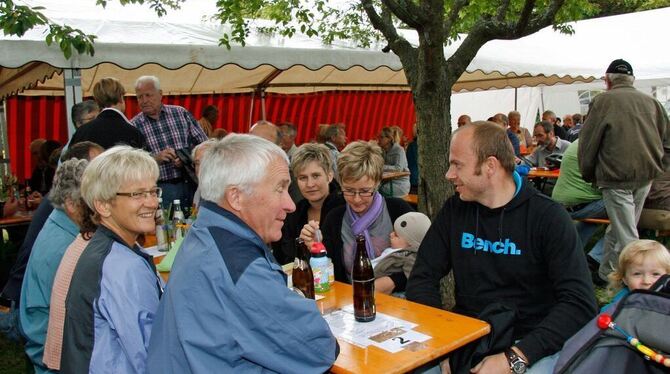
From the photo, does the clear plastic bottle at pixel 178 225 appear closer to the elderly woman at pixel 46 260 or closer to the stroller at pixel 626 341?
the elderly woman at pixel 46 260

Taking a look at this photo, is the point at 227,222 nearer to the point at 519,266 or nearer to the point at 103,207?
the point at 103,207

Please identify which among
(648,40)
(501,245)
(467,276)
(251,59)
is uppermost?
(648,40)

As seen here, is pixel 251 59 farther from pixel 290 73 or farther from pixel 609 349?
pixel 609 349

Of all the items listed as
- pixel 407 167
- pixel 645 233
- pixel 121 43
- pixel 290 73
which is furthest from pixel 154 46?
pixel 645 233

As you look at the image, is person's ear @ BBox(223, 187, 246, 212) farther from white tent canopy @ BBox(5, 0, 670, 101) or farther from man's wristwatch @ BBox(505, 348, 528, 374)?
white tent canopy @ BBox(5, 0, 670, 101)

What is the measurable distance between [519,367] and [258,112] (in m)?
8.87

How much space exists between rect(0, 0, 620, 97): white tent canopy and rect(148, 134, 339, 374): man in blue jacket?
3718 millimetres

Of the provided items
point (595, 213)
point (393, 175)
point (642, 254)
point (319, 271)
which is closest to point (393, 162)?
point (393, 175)

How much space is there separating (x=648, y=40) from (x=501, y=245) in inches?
502

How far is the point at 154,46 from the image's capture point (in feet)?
17.7

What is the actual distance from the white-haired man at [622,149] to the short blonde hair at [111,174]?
431 cm

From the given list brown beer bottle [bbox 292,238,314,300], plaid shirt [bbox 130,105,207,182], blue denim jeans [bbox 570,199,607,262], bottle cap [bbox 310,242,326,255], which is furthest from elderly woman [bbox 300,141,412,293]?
blue denim jeans [bbox 570,199,607,262]

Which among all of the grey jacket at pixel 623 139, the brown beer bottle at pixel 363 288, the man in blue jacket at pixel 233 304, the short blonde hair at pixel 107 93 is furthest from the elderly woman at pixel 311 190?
the grey jacket at pixel 623 139

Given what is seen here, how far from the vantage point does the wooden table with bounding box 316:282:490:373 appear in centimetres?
189
